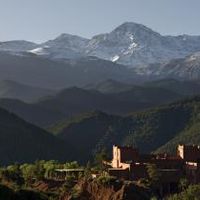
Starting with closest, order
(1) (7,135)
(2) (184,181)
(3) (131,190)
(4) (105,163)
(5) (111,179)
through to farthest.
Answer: (3) (131,190) < (5) (111,179) < (2) (184,181) < (4) (105,163) < (1) (7,135)

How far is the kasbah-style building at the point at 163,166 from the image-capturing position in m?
90.6

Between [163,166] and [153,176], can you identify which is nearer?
[153,176]

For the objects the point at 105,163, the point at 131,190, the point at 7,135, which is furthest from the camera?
the point at 7,135

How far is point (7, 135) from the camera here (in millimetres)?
197375

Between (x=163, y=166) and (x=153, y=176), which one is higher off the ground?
(x=163, y=166)

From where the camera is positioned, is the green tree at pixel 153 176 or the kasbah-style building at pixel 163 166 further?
the kasbah-style building at pixel 163 166

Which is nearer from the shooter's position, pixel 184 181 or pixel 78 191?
pixel 78 191

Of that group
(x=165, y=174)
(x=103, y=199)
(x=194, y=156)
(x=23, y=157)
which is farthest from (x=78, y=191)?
(x=23, y=157)

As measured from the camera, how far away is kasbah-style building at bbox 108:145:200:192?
90.6 metres

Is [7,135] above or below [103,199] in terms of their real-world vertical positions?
above

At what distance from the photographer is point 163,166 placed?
9594 centimetres

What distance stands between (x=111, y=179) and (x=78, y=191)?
39.4ft

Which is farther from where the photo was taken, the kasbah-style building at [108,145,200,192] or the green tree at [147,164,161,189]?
the kasbah-style building at [108,145,200,192]

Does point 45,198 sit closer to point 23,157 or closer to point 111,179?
point 111,179
